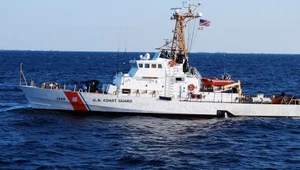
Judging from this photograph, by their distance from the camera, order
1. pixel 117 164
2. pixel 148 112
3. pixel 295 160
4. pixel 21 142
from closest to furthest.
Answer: pixel 117 164
pixel 295 160
pixel 21 142
pixel 148 112

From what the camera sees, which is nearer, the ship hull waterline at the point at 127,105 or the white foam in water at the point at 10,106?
the ship hull waterline at the point at 127,105

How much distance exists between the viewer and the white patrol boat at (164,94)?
127 ft

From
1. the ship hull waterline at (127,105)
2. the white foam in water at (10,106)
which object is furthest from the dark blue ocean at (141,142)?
the ship hull waterline at (127,105)

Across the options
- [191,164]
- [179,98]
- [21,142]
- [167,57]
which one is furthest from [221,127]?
[21,142]

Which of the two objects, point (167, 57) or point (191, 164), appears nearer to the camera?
point (191, 164)

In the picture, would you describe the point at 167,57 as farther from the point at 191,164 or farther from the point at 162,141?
the point at 191,164

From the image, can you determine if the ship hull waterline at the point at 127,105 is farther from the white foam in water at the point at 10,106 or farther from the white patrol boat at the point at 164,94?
the white foam in water at the point at 10,106

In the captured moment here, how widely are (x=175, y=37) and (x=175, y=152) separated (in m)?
14.8

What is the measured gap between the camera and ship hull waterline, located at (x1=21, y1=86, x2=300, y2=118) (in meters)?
38.5

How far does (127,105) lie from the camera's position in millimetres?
38656

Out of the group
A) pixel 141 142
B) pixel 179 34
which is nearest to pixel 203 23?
pixel 179 34

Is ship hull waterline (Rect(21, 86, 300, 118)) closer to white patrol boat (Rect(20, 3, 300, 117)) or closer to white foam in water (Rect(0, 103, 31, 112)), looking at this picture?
white patrol boat (Rect(20, 3, 300, 117))

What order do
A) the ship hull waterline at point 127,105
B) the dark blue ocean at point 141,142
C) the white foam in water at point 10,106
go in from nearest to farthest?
the dark blue ocean at point 141,142, the ship hull waterline at point 127,105, the white foam in water at point 10,106

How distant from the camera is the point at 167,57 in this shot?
3991 cm
